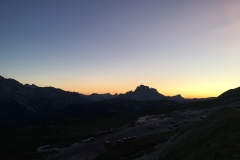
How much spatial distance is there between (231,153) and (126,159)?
42176 mm

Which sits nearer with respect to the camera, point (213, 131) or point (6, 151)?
point (213, 131)

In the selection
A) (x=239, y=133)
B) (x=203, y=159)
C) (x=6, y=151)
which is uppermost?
(x=239, y=133)

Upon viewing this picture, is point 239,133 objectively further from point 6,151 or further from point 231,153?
point 6,151

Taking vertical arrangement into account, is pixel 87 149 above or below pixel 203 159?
below

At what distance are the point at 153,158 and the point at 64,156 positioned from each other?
2591 inches

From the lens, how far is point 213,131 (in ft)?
137

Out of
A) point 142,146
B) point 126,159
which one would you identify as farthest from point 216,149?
point 142,146

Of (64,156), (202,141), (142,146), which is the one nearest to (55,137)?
(64,156)

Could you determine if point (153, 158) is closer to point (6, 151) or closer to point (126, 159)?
point (126, 159)

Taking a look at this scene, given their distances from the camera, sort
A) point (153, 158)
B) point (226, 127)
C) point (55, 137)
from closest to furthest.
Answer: point (226, 127) < point (153, 158) < point (55, 137)

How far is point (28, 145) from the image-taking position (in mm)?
151750

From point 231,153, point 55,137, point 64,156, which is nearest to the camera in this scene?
point 231,153

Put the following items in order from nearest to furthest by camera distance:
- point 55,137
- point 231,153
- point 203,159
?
1. point 231,153
2. point 203,159
3. point 55,137

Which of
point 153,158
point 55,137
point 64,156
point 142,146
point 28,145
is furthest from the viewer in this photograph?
point 55,137
